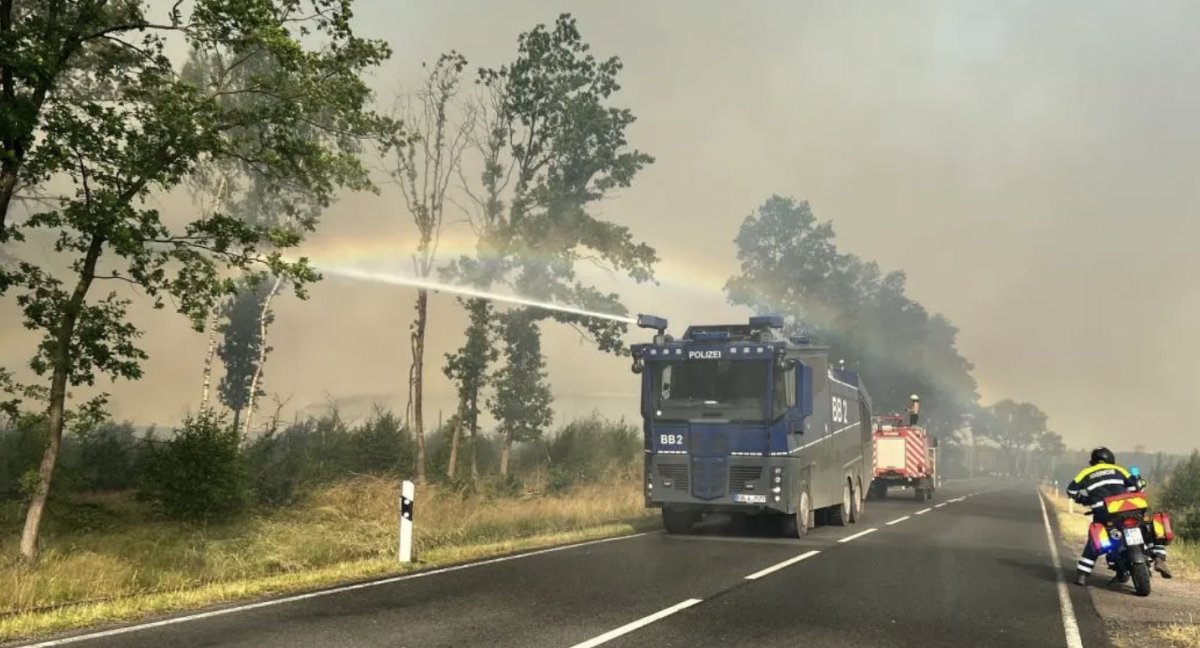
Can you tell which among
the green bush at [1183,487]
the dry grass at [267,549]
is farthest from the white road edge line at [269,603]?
the green bush at [1183,487]

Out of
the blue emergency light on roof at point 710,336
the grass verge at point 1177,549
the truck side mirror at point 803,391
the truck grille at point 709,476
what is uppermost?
the blue emergency light on roof at point 710,336

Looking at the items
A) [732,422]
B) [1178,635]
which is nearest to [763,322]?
[732,422]

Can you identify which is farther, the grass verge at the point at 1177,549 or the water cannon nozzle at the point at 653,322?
the water cannon nozzle at the point at 653,322

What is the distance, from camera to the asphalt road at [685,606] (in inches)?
283

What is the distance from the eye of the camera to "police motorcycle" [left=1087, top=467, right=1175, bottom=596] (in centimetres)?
1027

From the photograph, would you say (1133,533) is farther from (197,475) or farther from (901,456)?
(901,456)

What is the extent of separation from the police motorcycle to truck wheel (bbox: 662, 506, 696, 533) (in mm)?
7502

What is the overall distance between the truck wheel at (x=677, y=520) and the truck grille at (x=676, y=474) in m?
1.25

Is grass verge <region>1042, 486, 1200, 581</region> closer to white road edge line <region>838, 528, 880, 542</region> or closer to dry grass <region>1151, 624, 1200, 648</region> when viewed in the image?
white road edge line <region>838, 528, 880, 542</region>

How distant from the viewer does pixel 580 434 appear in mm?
31422

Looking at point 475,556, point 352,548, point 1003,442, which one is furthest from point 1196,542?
point 1003,442

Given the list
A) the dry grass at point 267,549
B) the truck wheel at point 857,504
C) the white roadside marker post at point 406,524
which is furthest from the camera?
the truck wheel at point 857,504

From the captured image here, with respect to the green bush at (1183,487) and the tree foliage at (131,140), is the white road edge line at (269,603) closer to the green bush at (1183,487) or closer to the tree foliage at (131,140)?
the tree foliage at (131,140)

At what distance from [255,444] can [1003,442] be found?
Answer: 577 feet
